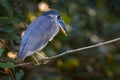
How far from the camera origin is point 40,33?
320 cm

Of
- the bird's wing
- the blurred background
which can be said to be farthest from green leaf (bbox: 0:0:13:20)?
the blurred background

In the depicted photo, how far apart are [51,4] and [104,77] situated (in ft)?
5.93

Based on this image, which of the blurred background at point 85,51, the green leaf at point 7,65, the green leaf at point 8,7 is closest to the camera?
the green leaf at point 7,65

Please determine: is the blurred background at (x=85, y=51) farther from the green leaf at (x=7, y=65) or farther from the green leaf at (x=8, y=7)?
the green leaf at (x=7, y=65)

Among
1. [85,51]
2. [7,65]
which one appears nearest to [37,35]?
[7,65]

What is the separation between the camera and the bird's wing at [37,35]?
3041 millimetres

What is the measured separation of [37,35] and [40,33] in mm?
46

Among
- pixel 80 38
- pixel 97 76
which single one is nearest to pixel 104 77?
pixel 97 76

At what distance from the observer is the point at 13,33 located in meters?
3.46

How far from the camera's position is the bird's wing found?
3041 millimetres

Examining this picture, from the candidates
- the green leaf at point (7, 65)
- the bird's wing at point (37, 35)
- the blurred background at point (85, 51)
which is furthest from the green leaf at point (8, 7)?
the blurred background at point (85, 51)

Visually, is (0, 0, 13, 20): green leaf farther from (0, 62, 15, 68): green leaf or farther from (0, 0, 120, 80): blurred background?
(0, 0, 120, 80): blurred background

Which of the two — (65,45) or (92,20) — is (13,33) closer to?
(65,45)

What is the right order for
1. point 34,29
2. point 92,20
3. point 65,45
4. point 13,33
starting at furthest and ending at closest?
point 92,20 → point 65,45 → point 13,33 → point 34,29
